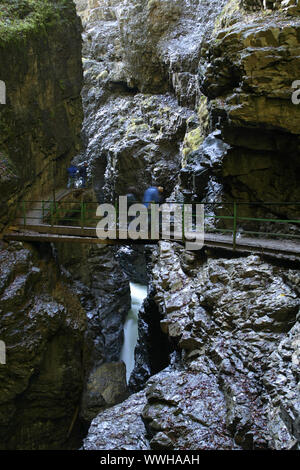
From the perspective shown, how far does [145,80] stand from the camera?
82.6 ft

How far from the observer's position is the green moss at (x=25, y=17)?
477 inches

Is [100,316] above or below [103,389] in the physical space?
above

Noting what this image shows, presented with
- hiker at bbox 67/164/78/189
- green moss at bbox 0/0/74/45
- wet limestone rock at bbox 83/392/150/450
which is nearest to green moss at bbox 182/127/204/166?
hiker at bbox 67/164/78/189

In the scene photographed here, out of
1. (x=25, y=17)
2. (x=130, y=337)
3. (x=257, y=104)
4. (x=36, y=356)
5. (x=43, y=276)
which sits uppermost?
(x=25, y=17)

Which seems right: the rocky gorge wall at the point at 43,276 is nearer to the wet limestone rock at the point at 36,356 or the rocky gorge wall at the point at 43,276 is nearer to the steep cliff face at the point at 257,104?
the wet limestone rock at the point at 36,356

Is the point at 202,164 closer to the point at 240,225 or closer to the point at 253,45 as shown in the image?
the point at 240,225

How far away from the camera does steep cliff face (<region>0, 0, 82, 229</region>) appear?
458 inches

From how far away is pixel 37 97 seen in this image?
44.7 ft

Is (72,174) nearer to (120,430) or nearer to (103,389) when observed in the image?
(103,389)

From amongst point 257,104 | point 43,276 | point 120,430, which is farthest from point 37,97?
point 120,430

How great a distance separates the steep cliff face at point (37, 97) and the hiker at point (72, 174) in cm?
35

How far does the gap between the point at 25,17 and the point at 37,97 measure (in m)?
3.37
